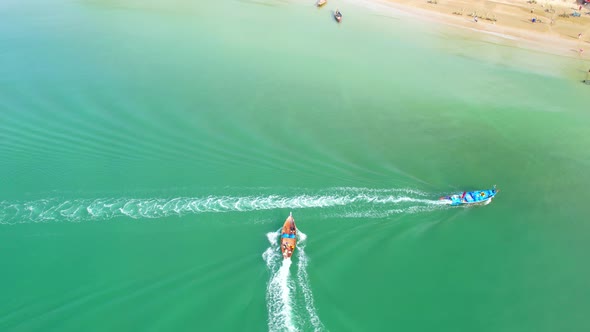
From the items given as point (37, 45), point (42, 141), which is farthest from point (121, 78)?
point (37, 45)

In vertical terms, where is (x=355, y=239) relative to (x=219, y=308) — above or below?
above

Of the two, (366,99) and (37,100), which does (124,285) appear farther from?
(366,99)

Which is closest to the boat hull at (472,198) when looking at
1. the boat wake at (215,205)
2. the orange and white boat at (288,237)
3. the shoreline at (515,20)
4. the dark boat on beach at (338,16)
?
the boat wake at (215,205)

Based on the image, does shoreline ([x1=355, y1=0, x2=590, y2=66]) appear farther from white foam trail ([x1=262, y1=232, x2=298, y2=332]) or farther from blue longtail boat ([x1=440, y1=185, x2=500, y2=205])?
white foam trail ([x1=262, y1=232, x2=298, y2=332])

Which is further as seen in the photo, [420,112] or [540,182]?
[420,112]

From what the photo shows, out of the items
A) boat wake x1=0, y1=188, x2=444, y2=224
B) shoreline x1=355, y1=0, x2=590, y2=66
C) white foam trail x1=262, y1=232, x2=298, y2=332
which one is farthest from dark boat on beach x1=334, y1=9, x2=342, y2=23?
white foam trail x1=262, y1=232, x2=298, y2=332

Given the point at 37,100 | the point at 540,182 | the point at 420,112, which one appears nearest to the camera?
the point at 540,182
